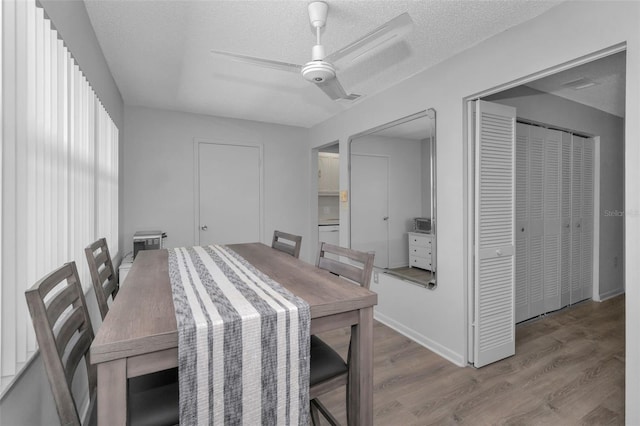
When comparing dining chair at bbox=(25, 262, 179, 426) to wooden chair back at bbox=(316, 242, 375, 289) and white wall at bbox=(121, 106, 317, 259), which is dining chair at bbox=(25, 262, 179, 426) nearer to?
wooden chair back at bbox=(316, 242, 375, 289)

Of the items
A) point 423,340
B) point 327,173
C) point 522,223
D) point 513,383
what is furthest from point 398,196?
point 327,173

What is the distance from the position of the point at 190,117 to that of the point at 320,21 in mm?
2668

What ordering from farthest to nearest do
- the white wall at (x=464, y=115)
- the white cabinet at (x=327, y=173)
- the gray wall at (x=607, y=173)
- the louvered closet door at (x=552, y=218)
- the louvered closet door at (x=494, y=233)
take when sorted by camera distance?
the white cabinet at (x=327, y=173) < the gray wall at (x=607, y=173) < the louvered closet door at (x=552, y=218) < the louvered closet door at (x=494, y=233) < the white wall at (x=464, y=115)

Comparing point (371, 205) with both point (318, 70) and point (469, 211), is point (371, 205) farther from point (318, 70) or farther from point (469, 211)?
point (318, 70)

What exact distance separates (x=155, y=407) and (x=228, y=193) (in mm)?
3356

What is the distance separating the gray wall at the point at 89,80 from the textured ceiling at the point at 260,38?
5.1 inches

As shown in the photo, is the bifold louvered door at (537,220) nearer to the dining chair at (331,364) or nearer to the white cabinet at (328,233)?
the dining chair at (331,364)

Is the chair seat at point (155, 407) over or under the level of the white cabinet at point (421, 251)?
under

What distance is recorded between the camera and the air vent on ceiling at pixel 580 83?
8.97ft

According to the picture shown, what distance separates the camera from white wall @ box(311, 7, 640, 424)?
4.89 ft

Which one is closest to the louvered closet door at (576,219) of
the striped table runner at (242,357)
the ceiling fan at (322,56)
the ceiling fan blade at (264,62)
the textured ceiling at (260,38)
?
the textured ceiling at (260,38)

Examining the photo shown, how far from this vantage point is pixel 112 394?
794 mm

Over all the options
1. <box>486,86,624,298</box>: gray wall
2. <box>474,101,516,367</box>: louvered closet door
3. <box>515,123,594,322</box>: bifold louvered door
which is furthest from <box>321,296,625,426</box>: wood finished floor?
<box>486,86,624,298</box>: gray wall

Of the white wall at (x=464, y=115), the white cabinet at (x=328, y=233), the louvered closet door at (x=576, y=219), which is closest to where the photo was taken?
the white wall at (x=464, y=115)
